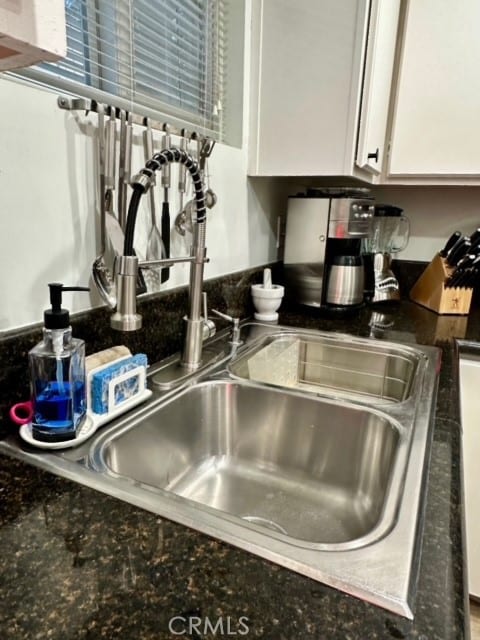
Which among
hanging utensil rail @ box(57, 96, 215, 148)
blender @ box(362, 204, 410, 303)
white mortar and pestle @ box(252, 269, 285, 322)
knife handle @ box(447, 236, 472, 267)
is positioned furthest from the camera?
blender @ box(362, 204, 410, 303)

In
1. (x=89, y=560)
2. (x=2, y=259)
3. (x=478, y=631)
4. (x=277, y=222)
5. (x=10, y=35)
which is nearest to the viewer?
(x=10, y=35)

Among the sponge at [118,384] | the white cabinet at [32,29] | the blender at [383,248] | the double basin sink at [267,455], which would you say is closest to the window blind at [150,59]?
the white cabinet at [32,29]

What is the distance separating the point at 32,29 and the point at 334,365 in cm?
107

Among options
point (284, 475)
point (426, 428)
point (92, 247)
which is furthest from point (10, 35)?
point (284, 475)

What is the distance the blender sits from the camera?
1695 millimetres

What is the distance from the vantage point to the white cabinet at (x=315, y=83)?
1.12 m

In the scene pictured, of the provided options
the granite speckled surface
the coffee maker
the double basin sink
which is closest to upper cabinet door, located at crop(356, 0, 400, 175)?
the coffee maker

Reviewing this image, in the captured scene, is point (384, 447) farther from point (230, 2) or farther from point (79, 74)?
point (230, 2)

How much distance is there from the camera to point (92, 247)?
78cm

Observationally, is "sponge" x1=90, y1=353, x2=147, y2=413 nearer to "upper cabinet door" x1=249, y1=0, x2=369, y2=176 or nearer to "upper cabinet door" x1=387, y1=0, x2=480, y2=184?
A: "upper cabinet door" x1=249, y1=0, x2=369, y2=176

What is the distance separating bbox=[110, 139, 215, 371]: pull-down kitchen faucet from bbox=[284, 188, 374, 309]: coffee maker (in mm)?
499

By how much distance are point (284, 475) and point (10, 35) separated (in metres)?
0.83

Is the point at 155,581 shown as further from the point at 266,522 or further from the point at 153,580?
the point at 266,522

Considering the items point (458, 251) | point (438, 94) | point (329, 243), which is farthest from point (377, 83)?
point (458, 251)
